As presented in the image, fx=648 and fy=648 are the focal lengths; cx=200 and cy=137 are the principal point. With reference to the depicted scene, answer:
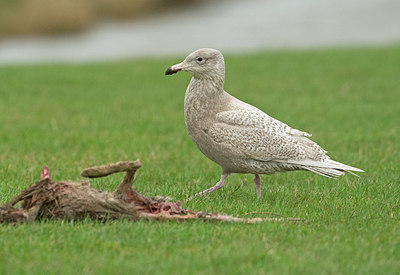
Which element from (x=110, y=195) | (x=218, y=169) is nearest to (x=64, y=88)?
(x=218, y=169)

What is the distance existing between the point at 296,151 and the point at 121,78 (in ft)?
38.5

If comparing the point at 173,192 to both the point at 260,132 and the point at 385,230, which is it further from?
the point at 385,230

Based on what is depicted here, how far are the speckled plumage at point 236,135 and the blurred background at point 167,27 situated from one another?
64.9 ft

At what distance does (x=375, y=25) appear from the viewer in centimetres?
3098

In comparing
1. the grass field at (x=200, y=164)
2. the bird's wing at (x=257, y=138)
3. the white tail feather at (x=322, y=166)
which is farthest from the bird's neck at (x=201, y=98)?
the white tail feather at (x=322, y=166)

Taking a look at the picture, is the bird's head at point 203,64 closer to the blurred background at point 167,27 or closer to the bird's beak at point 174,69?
the bird's beak at point 174,69

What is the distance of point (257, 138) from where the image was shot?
21.5ft

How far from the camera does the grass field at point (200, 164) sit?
15.4 ft

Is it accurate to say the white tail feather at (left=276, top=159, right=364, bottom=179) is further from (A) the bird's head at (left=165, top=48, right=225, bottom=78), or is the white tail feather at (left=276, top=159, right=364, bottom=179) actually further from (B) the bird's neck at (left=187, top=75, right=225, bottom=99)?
Answer: (A) the bird's head at (left=165, top=48, right=225, bottom=78)

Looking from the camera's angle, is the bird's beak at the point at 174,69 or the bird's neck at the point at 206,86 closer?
the bird's beak at the point at 174,69

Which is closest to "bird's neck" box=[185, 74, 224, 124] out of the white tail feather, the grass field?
the grass field

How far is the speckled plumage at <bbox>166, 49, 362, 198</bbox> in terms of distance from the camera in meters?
6.54

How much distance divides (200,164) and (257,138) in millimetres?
2274

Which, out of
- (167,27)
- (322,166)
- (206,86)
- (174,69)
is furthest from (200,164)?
(167,27)
